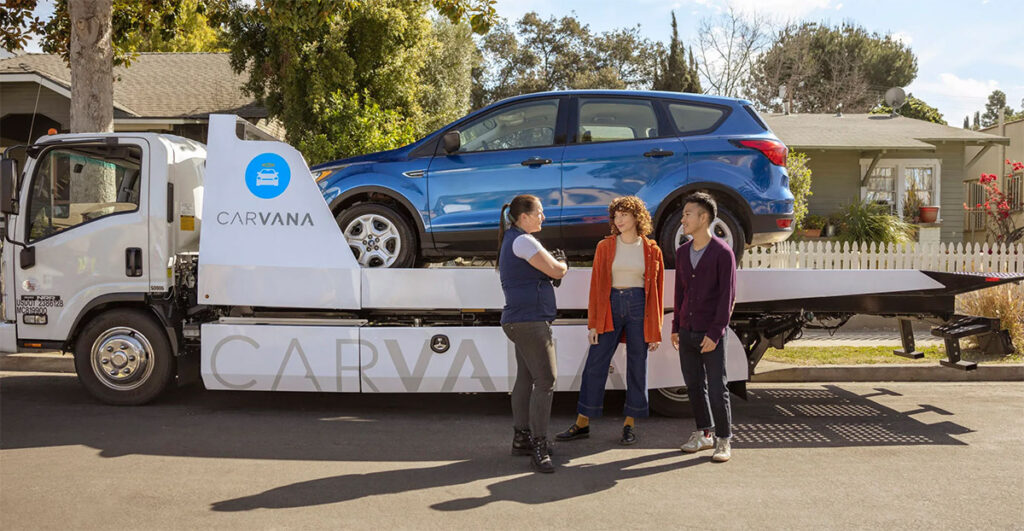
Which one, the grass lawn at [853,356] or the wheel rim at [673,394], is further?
the grass lawn at [853,356]

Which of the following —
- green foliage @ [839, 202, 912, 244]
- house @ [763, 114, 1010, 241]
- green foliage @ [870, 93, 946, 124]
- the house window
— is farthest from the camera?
green foliage @ [870, 93, 946, 124]

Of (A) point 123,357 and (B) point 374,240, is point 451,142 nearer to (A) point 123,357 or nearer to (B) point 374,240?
(B) point 374,240

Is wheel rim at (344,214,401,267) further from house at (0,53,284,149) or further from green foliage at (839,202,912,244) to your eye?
green foliage at (839,202,912,244)

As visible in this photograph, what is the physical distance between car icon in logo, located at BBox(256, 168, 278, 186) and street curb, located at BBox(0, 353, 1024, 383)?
3848 millimetres

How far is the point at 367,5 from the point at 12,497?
1352 cm

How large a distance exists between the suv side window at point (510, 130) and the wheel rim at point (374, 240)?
0.90 meters

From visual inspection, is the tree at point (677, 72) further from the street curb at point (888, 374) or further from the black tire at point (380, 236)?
the black tire at point (380, 236)

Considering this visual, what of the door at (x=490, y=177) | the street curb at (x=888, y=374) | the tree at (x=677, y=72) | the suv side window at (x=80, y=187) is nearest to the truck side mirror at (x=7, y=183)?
the suv side window at (x=80, y=187)

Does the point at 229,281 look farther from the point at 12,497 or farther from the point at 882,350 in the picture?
the point at 882,350

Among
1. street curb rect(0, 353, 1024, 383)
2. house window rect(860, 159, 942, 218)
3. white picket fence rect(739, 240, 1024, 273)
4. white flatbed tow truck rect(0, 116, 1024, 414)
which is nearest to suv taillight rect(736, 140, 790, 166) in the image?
white flatbed tow truck rect(0, 116, 1024, 414)

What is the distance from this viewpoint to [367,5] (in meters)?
16.3

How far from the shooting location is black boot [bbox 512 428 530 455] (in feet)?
17.7

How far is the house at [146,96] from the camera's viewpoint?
1695 centimetres


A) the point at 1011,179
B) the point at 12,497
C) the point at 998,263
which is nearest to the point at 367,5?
the point at 998,263
